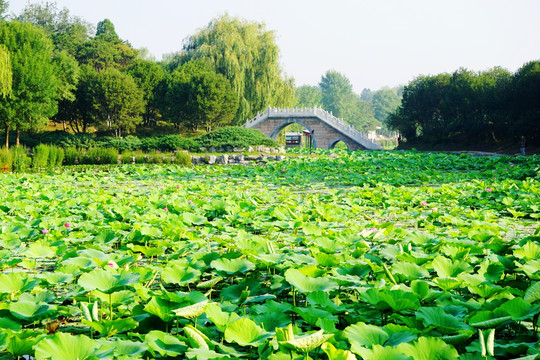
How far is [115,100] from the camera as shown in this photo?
27.1 metres

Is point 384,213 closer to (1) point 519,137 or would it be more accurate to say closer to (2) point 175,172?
(2) point 175,172

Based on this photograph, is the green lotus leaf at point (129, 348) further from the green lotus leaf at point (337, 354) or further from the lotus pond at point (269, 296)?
the green lotus leaf at point (337, 354)

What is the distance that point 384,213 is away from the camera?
4516 mm

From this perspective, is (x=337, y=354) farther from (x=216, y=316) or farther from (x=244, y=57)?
(x=244, y=57)

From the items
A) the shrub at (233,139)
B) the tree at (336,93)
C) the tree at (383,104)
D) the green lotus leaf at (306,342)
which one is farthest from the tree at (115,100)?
the tree at (383,104)

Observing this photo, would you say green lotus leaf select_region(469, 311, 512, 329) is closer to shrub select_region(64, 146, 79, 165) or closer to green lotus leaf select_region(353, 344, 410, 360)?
green lotus leaf select_region(353, 344, 410, 360)

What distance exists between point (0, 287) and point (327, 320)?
1.33 m

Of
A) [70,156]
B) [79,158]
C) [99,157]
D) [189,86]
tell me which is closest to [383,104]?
[189,86]

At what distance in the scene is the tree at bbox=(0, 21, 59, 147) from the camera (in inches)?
765

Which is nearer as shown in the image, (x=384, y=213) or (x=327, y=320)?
(x=327, y=320)

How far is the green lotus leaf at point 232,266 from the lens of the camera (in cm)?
202

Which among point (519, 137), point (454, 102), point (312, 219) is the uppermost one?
point (454, 102)

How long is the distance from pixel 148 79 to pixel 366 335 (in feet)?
102

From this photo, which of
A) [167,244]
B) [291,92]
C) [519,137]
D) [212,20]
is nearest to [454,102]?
[519,137]
